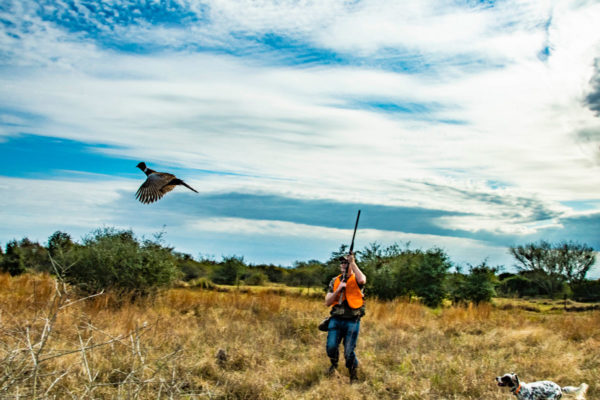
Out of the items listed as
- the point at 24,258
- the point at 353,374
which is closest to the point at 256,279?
the point at 24,258

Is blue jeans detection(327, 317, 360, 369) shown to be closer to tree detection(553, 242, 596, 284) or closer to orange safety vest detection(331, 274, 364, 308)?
orange safety vest detection(331, 274, 364, 308)

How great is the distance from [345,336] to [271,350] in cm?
237

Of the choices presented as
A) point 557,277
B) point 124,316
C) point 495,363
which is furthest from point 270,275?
point 495,363

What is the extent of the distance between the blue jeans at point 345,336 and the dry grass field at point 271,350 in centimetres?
30

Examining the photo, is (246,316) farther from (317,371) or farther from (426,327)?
(317,371)

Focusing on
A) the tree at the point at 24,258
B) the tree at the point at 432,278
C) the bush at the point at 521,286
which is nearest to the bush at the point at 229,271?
the tree at the point at 24,258

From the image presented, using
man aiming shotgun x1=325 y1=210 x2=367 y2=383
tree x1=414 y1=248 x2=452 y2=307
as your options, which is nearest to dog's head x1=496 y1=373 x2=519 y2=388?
man aiming shotgun x1=325 y1=210 x2=367 y2=383

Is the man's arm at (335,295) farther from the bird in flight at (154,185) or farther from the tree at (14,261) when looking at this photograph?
the tree at (14,261)

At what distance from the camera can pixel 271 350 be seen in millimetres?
9094

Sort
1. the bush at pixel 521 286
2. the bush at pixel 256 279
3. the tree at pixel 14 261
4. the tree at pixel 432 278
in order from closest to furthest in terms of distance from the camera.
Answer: the tree at pixel 432 278, the tree at pixel 14 261, the bush at pixel 521 286, the bush at pixel 256 279

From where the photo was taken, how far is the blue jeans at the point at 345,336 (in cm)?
711

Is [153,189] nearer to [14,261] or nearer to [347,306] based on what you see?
[347,306]

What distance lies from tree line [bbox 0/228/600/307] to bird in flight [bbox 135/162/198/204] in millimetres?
1457

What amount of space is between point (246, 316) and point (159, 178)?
6515mm
